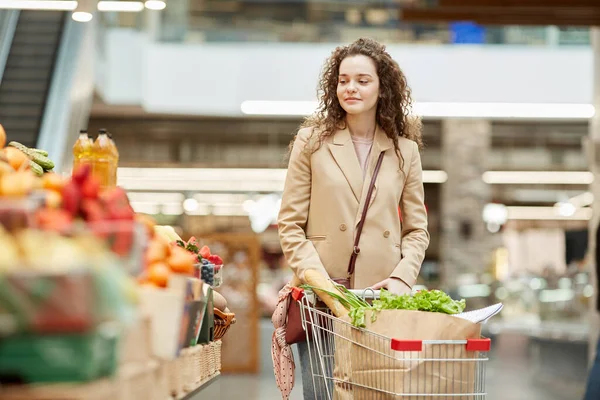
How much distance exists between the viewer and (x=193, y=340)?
231 centimetres

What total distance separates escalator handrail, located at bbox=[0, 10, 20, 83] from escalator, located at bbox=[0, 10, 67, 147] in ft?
0.27

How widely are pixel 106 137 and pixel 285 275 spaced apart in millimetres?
13828

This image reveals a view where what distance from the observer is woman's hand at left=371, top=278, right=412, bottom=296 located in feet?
10.1

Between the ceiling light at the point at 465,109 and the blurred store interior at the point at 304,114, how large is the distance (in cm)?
4

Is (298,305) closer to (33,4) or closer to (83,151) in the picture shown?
(83,151)

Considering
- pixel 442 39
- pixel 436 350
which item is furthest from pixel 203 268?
pixel 442 39

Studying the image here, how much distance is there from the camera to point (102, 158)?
3.24 meters

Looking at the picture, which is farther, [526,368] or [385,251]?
[526,368]

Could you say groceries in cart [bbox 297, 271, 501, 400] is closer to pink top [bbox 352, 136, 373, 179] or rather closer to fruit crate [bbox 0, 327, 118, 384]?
pink top [bbox 352, 136, 373, 179]

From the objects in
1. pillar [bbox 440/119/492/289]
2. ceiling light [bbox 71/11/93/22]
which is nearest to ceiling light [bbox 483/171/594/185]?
pillar [bbox 440/119/492/289]

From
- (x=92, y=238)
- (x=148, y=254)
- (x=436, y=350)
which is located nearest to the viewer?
(x=92, y=238)

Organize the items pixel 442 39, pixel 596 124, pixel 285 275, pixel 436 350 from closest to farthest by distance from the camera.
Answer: pixel 436 350 < pixel 596 124 < pixel 442 39 < pixel 285 275

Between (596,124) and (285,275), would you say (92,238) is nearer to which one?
(596,124)

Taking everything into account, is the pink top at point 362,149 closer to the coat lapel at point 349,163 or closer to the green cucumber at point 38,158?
the coat lapel at point 349,163
